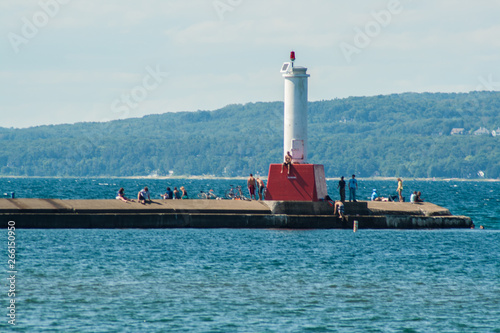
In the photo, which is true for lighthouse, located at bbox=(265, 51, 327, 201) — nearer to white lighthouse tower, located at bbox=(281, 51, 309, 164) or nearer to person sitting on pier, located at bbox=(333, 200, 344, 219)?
white lighthouse tower, located at bbox=(281, 51, 309, 164)

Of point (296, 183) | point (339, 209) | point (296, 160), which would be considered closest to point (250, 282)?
point (296, 183)

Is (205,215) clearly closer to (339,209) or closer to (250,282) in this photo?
(339,209)

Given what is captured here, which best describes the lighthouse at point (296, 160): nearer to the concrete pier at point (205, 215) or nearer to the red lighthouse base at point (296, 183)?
the red lighthouse base at point (296, 183)

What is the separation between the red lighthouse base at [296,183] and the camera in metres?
40.0

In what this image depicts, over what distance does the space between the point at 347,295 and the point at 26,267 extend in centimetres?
1066

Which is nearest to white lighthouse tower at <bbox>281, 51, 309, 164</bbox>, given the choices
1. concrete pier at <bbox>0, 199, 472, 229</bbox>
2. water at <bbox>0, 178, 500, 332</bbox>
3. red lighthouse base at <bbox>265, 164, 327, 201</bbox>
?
red lighthouse base at <bbox>265, 164, 327, 201</bbox>

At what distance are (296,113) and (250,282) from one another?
52.0 ft

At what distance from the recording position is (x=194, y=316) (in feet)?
68.4

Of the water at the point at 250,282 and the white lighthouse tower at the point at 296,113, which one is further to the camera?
the white lighthouse tower at the point at 296,113

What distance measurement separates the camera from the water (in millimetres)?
20547

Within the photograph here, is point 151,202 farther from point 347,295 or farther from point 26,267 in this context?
point 347,295

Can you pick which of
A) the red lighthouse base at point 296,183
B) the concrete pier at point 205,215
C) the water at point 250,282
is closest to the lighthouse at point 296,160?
the red lighthouse base at point 296,183

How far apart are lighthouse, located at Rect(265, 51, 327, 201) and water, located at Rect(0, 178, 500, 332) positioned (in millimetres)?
1952

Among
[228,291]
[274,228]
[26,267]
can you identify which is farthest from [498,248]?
[26,267]
